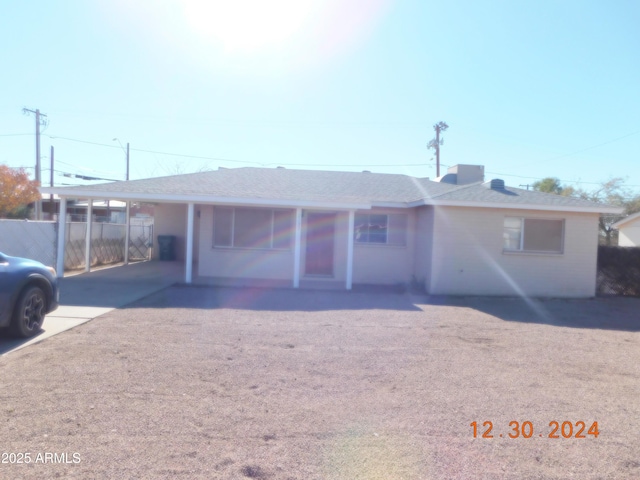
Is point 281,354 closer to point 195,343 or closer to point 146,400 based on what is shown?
point 195,343

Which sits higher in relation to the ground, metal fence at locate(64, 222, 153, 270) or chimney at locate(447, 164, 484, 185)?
chimney at locate(447, 164, 484, 185)

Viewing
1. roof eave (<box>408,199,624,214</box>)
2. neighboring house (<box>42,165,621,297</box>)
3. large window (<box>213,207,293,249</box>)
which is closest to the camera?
roof eave (<box>408,199,624,214</box>)

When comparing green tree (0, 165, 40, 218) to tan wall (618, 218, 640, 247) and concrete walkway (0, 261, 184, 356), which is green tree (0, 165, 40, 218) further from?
tan wall (618, 218, 640, 247)

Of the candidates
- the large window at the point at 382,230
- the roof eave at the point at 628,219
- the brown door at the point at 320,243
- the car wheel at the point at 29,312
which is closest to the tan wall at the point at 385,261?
the large window at the point at 382,230

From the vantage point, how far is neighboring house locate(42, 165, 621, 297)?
14492 millimetres

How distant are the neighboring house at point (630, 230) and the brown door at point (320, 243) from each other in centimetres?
1848

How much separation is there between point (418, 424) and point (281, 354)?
2.86 metres

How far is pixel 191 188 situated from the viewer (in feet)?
49.5

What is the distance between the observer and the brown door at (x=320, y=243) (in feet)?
55.2

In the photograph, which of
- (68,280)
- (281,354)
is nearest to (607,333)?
(281,354)

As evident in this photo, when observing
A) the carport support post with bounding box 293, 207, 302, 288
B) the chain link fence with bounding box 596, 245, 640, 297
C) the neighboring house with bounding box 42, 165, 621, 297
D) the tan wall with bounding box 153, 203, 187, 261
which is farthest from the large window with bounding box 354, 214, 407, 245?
the tan wall with bounding box 153, 203, 187, 261

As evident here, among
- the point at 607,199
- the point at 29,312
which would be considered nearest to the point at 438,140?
the point at 607,199

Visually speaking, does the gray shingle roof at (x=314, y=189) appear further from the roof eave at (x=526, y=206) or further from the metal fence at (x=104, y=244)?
the metal fence at (x=104, y=244)

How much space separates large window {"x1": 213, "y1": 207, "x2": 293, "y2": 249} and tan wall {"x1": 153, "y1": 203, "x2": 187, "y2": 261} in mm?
6223
